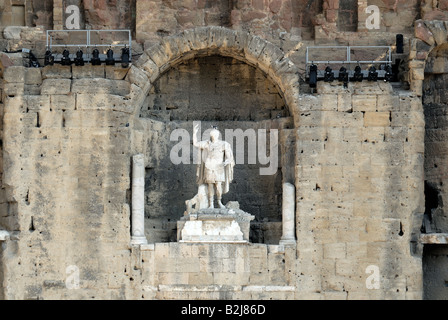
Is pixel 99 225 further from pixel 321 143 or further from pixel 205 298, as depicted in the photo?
pixel 321 143

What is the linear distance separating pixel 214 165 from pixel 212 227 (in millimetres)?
1249

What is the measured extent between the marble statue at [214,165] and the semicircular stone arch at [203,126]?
119cm

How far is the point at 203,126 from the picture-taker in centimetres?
2494

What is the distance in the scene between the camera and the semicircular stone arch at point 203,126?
23.9 metres

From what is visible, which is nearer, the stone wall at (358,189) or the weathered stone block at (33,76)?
the stone wall at (358,189)

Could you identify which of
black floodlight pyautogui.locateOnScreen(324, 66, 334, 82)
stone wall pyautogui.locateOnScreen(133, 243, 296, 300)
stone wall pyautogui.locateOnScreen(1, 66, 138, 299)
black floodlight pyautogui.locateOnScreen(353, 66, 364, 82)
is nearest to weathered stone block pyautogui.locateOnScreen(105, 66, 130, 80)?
stone wall pyautogui.locateOnScreen(1, 66, 138, 299)

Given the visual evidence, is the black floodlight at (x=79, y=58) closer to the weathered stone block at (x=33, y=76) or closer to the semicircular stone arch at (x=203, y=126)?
the weathered stone block at (x=33, y=76)

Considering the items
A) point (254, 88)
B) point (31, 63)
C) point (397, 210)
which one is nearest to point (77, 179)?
point (31, 63)

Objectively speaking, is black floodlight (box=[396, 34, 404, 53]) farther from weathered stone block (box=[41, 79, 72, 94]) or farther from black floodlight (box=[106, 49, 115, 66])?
weathered stone block (box=[41, 79, 72, 94])

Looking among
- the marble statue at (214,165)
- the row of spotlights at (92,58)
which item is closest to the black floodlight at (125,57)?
the row of spotlights at (92,58)

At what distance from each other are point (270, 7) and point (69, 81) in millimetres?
4655

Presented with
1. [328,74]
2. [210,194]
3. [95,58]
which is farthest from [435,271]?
[95,58]

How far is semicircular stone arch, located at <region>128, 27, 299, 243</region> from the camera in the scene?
78.4 ft

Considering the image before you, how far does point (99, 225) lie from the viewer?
23.5m
